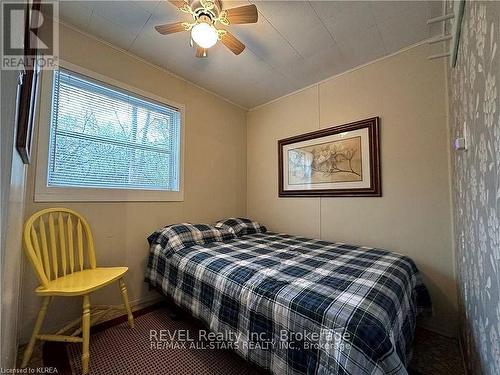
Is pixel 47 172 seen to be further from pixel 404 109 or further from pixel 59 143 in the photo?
pixel 404 109

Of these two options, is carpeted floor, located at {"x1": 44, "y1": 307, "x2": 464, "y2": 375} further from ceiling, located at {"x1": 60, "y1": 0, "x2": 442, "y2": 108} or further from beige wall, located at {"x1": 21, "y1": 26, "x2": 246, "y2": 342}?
ceiling, located at {"x1": 60, "y1": 0, "x2": 442, "y2": 108}

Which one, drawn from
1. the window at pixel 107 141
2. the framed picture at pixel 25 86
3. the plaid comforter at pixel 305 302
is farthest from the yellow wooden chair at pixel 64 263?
the framed picture at pixel 25 86

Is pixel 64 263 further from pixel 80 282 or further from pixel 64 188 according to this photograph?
pixel 64 188

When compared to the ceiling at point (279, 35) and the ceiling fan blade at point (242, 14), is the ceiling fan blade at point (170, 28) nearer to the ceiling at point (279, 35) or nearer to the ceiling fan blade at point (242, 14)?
the ceiling at point (279, 35)

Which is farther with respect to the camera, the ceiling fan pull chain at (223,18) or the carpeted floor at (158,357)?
the ceiling fan pull chain at (223,18)

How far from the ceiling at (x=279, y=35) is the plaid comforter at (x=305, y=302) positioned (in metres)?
1.89

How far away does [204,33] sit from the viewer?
56.9 inches

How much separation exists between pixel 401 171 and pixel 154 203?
2444 millimetres

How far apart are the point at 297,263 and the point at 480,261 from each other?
3.11 feet

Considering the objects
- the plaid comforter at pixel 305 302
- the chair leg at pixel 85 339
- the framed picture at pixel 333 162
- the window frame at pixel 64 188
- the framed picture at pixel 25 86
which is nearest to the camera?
the framed picture at pixel 25 86

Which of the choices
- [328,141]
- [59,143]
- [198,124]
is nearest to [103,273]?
[59,143]

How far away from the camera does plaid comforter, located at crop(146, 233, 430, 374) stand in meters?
0.87

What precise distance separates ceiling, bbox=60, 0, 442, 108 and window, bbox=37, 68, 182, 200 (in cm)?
45

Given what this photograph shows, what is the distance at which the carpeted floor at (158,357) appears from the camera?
1348 mm
